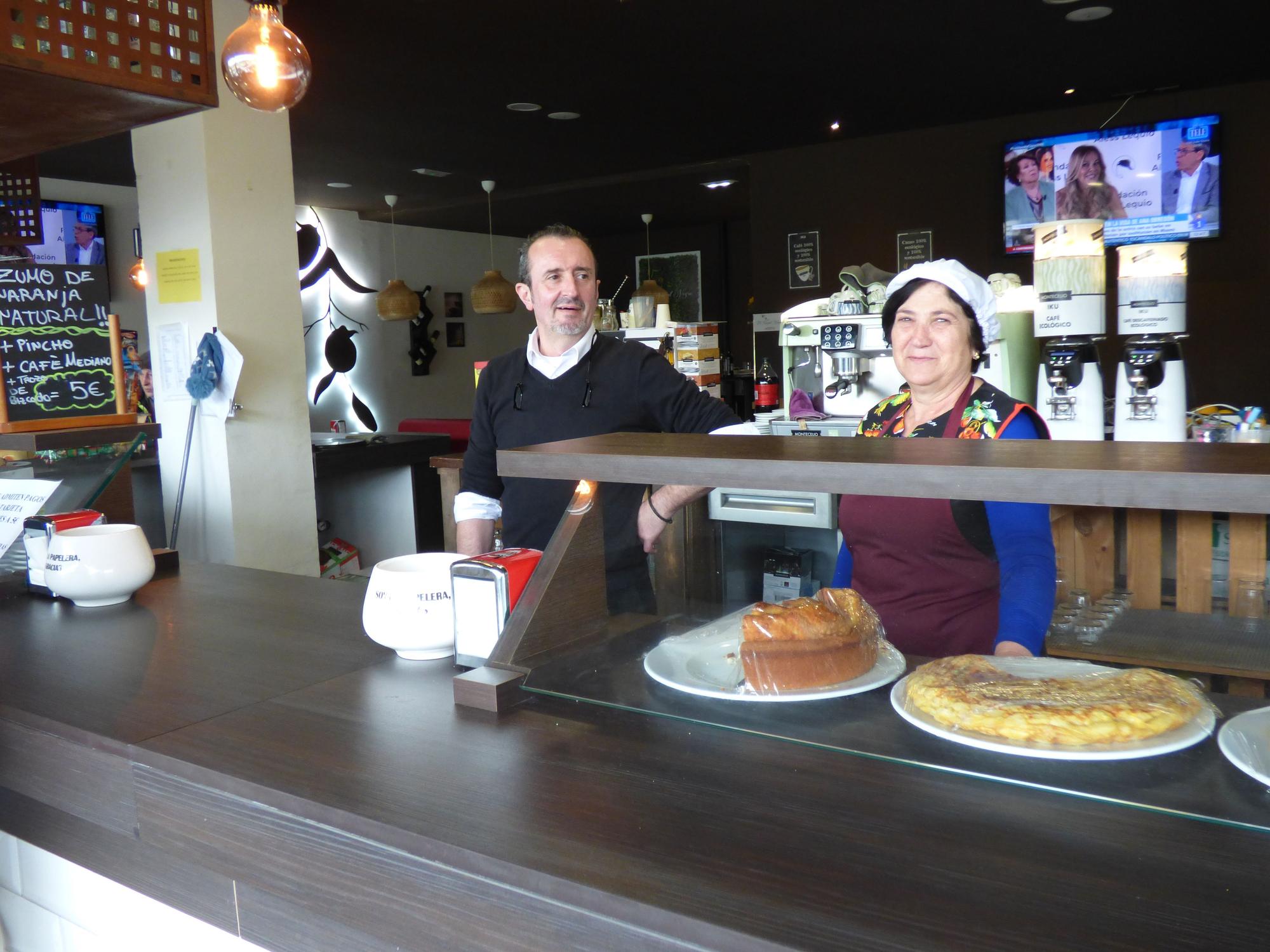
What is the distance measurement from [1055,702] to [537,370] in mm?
1692

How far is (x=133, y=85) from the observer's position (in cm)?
132

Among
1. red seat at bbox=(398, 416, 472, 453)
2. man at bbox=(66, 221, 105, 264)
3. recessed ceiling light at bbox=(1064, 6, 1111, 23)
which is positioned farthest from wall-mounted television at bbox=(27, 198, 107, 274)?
recessed ceiling light at bbox=(1064, 6, 1111, 23)

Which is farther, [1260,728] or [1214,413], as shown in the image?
[1214,413]

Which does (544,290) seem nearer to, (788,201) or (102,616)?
(102,616)

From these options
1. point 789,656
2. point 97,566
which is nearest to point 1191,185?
point 789,656

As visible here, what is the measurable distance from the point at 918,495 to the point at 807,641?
0.21m

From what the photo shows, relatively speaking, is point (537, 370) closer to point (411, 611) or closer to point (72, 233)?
point (411, 611)

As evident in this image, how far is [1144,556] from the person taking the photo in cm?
181

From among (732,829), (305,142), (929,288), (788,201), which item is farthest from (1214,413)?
(305,142)

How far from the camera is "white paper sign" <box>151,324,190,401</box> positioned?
3760mm

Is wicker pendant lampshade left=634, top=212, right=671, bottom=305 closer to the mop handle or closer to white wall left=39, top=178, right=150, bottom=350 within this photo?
white wall left=39, top=178, right=150, bottom=350

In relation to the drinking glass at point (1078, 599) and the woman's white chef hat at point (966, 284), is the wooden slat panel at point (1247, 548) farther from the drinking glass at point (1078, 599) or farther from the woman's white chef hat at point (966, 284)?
the woman's white chef hat at point (966, 284)

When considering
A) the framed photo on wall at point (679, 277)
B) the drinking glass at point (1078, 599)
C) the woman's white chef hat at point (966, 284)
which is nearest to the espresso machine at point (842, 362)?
the woman's white chef hat at point (966, 284)

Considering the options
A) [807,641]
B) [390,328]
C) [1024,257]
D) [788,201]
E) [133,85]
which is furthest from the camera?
[390,328]
